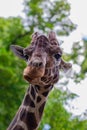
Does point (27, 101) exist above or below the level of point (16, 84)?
below

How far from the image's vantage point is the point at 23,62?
11.2m

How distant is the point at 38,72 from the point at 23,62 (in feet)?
27.0

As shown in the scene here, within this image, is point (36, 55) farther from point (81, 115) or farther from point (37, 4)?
point (81, 115)

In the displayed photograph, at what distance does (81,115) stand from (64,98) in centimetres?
57

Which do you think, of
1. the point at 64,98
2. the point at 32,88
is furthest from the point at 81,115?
the point at 32,88

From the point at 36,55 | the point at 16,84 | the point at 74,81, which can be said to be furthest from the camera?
the point at 74,81

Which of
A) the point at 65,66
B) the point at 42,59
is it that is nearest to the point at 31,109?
the point at 65,66

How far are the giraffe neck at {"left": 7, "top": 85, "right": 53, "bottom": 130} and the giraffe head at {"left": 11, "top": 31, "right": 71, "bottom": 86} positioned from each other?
0.42 feet

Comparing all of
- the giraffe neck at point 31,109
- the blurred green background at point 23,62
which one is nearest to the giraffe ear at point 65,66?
the giraffe neck at point 31,109

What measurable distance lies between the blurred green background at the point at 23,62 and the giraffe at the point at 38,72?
23.1 feet

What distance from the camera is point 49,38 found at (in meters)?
3.34

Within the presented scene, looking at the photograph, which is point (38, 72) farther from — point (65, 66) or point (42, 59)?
point (65, 66)

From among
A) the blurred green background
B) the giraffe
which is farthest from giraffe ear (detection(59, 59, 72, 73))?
the blurred green background

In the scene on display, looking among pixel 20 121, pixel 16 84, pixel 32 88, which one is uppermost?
pixel 16 84
